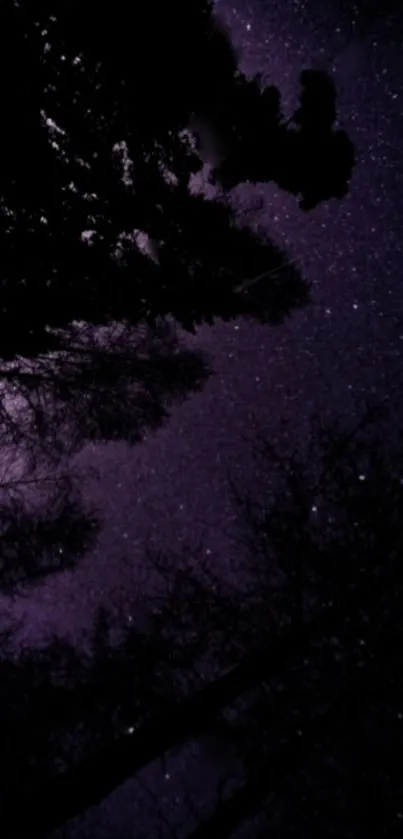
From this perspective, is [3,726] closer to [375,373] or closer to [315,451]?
[315,451]

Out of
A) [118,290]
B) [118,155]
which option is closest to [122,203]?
[118,155]

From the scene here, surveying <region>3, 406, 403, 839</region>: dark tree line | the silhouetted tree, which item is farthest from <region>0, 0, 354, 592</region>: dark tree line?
<region>3, 406, 403, 839</region>: dark tree line

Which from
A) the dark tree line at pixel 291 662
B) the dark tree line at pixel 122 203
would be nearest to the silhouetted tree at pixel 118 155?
the dark tree line at pixel 122 203

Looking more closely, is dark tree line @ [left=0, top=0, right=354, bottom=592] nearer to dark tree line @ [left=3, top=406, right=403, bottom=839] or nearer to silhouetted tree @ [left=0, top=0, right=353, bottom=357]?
silhouetted tree @ [left=0, top=0, right=353, bottom=357]

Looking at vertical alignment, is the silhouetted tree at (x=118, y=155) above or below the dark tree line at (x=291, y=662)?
above

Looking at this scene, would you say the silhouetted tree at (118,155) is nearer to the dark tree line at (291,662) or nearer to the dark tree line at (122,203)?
the dark tree line at (122,203)

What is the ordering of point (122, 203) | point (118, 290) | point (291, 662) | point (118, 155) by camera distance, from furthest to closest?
point (291, 662) → point (118, 290) → point (122, 203) → point (118, 155)

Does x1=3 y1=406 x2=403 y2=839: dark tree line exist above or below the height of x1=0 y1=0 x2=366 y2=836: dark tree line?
below

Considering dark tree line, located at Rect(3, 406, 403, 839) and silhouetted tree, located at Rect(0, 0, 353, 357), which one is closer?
silhouetted tree, located at Rect(0, 0, 353, 357)

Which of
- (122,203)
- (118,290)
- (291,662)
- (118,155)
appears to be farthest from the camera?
(291,662)

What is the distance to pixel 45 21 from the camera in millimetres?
3305

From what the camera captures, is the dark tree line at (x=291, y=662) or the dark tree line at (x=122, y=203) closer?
the dark tree line at (x=122, y=203)

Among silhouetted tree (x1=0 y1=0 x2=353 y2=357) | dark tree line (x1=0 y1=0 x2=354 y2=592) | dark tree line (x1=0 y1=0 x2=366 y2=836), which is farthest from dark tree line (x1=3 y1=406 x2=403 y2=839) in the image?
silhouetted tree (x1=0 y1=0 x2=353 y2=357)

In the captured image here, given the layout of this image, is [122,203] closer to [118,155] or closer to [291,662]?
[118,155]
